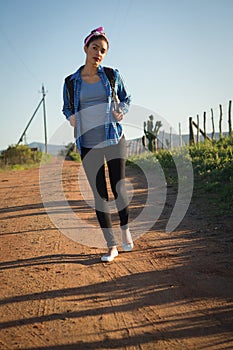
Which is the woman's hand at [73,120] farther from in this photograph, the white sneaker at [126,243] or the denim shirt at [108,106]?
the white sneaker at [126,243]

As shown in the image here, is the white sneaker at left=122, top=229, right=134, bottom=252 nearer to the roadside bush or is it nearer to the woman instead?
the woman

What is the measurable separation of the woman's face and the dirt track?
1765 mm

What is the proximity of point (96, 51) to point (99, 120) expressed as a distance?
61cm

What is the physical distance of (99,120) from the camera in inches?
157

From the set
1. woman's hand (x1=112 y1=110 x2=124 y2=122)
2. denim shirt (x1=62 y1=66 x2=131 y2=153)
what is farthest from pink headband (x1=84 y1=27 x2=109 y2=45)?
woman's hand (x1=112 y1=110 x2=124 y2=122)

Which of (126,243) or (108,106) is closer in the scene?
(108,106)

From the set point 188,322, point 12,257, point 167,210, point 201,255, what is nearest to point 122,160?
point 201,255

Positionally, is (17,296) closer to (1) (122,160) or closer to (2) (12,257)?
(2) (12,257)

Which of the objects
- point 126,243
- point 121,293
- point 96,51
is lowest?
point 121,293

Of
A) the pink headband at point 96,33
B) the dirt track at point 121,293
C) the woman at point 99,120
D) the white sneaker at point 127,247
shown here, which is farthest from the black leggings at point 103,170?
the pink headband at point 96,33

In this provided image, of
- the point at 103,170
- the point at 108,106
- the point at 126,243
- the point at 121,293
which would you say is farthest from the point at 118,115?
the point at 121,293

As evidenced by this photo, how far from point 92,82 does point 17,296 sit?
197cm

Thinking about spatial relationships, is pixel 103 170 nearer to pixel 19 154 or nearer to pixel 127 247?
pixel 127 247

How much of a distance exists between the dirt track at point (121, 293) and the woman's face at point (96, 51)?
1765 mm
